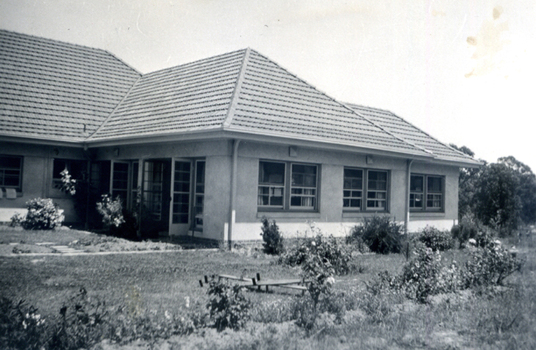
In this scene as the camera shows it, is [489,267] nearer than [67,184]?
Yes

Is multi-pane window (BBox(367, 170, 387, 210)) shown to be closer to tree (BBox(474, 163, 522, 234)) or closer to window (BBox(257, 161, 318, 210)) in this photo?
window (BBox(257, 161, 318, 210))

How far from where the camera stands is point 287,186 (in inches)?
641

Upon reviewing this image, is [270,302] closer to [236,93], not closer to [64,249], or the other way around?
[64,249]

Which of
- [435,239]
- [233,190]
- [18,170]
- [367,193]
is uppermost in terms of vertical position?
[18,170]

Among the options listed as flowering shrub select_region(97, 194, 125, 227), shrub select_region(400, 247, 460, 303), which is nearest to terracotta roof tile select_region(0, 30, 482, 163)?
flowering shrub select_region(97, 194, 125, 227)

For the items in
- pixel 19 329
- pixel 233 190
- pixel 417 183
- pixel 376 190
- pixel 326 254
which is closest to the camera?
pixel 19 329

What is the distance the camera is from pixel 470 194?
32.3m

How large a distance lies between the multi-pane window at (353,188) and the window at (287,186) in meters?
1.52

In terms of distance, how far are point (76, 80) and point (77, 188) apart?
523cm

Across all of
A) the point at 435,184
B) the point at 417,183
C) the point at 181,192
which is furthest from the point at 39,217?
the point at 435,184

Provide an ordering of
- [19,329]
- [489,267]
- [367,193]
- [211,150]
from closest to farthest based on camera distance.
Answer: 1. [19,329]
2. [489,267]
3. [211,150]
4. [367,193]

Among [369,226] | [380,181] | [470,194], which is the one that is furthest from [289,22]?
[470,194]

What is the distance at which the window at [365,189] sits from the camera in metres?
18.3

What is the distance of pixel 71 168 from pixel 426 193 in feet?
43.9
